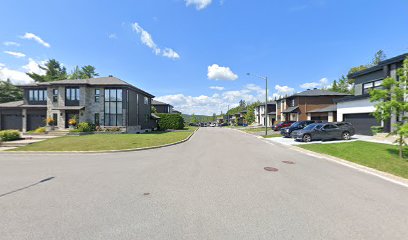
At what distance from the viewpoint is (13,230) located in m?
3.69

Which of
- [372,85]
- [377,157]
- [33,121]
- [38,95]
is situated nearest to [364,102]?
[372,85]

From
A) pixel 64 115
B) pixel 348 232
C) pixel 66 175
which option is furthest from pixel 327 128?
pixel 64 115

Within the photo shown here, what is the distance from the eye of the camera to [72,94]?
26781 millimetres

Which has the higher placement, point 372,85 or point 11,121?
point 372,85

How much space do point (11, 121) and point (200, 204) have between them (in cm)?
3955

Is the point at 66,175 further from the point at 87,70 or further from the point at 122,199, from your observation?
the point at 87,70

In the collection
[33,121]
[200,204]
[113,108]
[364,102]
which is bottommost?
[200,204]

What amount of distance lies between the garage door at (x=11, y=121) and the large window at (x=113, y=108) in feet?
50.0

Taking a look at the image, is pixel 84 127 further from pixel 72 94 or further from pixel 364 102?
pixel 364 102

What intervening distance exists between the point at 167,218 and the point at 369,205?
517 cm

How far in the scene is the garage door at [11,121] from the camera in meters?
29.4

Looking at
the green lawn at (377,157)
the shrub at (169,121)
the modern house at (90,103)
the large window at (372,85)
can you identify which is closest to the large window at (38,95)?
the modern house at (90,103)

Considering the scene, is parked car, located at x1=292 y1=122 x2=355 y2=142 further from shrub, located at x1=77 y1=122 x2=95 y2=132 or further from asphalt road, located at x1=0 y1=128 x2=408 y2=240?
shrub, located at x1=77 y1=122 x2=95 y2=132

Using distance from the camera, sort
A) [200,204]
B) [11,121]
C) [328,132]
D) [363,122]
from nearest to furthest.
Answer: [200,204] < [328,132] < [363,122] < [11,121]
